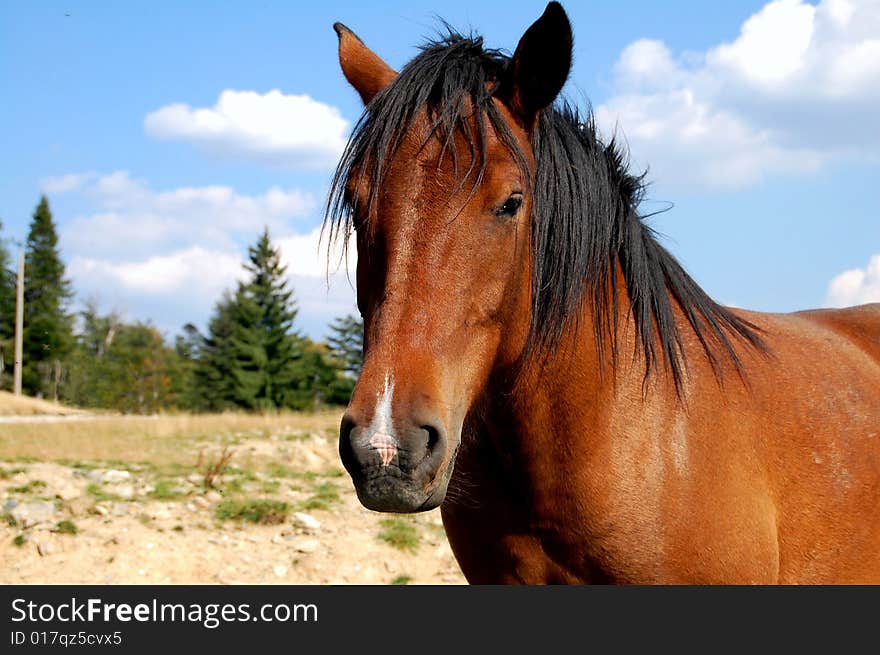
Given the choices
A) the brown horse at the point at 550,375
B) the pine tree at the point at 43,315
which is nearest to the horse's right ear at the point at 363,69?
the brown horse at the point at 550,375

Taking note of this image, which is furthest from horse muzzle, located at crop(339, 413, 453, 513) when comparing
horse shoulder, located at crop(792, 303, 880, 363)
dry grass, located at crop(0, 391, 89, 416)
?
dry grass, located at crop(0, 391, 89, 416)

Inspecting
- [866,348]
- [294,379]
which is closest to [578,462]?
[866,348]

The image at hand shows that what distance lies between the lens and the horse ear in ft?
8.50

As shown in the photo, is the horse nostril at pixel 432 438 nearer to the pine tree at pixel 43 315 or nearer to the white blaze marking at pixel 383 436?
the white blaze marking at pixel 383 436

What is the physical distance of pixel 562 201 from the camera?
2.68 metres

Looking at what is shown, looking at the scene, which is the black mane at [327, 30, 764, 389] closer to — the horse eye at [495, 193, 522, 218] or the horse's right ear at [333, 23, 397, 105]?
the horse eye at [495, 193, 522, 218]

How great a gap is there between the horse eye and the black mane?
0.39 feet

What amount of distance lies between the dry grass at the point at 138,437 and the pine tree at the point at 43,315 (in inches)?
745

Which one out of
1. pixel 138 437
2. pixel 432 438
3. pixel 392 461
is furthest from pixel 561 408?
pixel 138 437

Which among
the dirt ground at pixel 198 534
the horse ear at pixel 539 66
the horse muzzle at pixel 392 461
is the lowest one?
the dirt ground at pixel 198 534

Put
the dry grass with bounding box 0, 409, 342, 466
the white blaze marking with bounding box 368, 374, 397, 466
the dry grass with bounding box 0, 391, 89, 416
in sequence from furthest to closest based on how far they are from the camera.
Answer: the dry grass with bounding box 0, 391, 89, 416 < the dry grass with bounding box 0, 409, 342, 466 < the white blaze marking with bounding box 368, 374, 397, 466

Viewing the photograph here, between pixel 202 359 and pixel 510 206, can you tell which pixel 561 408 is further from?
pixel 202 359

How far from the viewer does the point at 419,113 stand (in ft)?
8.24

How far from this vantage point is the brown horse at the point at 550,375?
223 cm
